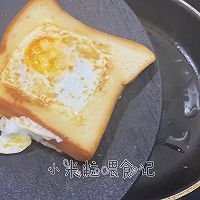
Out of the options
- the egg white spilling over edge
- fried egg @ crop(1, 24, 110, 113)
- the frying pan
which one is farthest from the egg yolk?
the frying pan

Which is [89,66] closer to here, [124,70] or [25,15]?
[124,70]

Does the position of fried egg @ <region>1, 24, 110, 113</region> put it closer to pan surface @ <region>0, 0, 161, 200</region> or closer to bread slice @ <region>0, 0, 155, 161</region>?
bread slice @ <region>0, 0, 155, 161</region>

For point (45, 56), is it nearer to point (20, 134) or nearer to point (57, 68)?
point (57, 68)

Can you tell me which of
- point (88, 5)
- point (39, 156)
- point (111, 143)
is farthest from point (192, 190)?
point (88, 5)

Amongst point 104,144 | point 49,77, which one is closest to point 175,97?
point 104,144

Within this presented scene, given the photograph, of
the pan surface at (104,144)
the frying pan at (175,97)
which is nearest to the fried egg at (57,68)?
the pan surface at (104,144)

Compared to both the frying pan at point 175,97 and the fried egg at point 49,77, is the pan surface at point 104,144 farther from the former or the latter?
the frying pan at point 175,97

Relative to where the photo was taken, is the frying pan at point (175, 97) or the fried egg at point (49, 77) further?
the frying pan at point (175, 97)
